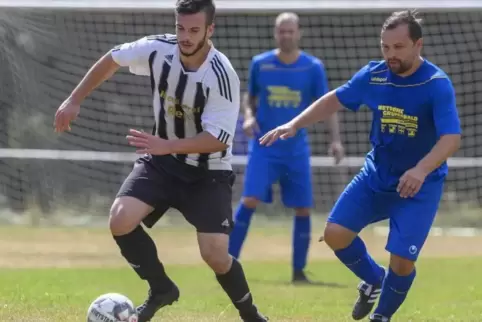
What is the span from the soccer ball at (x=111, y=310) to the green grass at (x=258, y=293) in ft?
3.16

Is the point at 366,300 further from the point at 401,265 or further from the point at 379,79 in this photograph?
the point at 379,79

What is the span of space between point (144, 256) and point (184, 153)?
0.76 m

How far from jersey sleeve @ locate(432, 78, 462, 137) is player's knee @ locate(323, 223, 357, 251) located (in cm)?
97

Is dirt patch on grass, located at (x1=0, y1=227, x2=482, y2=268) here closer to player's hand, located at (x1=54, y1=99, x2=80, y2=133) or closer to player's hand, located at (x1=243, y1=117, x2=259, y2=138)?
player's hand, located at (x1=243, y1=117, x2=259, y2=138)

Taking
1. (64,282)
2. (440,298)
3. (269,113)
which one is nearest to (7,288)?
(64,282)

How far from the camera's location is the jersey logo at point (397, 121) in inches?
277

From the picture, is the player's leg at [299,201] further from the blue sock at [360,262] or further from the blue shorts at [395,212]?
the blue shorts at [395,212]

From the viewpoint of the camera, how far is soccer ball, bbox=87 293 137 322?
668 cm

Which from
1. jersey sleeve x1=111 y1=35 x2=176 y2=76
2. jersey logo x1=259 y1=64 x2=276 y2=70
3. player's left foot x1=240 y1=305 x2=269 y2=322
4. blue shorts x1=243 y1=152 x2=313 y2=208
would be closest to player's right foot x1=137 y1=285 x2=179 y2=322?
player's left foot x1=240 y1=305 x2=269 y2=322

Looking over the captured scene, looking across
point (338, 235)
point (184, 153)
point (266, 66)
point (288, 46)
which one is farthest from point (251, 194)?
point (184, 153)

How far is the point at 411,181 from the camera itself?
670cm

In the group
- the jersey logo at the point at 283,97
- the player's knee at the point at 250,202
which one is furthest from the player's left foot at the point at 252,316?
the jersey logo at the point at 283,97

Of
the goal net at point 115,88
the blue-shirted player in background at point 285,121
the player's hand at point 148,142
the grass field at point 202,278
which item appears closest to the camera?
the player's hand at point 148,142

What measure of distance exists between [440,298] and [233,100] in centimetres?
374
